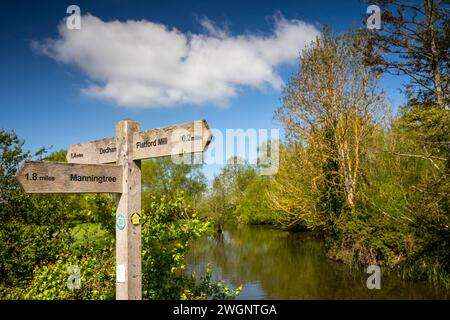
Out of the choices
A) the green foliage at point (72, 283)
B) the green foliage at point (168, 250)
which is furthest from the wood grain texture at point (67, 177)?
the green foliage at point (72, 283)

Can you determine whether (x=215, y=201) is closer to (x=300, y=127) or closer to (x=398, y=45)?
(x=300, y=127)

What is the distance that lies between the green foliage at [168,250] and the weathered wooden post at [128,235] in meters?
1.53

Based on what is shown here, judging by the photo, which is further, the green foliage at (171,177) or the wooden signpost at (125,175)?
the green foliage at (171,177)

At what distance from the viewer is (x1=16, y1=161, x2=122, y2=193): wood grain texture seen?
4.02m

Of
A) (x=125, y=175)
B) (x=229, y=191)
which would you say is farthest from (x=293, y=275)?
(x=229, y=191)

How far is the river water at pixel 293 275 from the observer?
12.2 m

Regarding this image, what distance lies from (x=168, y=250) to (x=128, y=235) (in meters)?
1.91

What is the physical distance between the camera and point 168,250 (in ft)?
20.5

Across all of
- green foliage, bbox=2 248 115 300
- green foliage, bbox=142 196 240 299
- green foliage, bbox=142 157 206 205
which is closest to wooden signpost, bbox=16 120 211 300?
green foliage, bbox=142 196 240 299

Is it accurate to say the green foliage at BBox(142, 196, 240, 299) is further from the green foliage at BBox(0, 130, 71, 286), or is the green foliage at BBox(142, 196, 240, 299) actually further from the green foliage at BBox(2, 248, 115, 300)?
the green foliage at BBox(0, 130, 71, 286)

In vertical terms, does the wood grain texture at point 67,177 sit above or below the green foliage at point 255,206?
above

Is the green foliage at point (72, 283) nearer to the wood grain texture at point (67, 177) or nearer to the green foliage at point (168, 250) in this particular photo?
the green foliage at point (168, 250)

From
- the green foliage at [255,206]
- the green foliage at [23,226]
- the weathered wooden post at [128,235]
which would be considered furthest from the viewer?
the green foliage at [255,206]

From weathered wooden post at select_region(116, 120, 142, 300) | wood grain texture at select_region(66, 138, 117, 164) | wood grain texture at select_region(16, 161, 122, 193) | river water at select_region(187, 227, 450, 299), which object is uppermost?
wood grain texture at select_region(66, 138, 117, 164)
